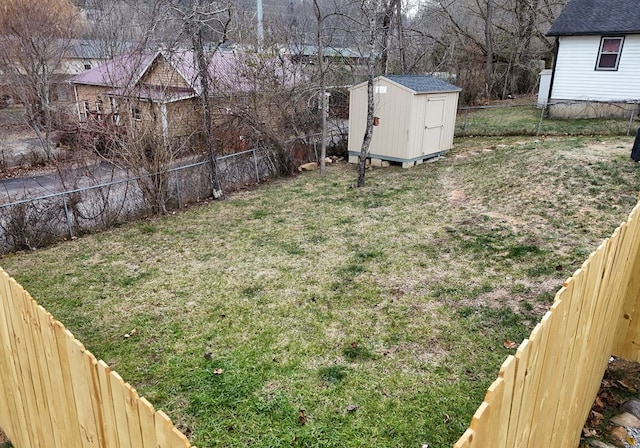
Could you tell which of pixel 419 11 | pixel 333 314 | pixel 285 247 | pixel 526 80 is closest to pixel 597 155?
pixel 285 247

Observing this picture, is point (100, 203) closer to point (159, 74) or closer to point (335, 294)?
point (335, 294)

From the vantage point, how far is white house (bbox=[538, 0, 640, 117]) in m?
15.8

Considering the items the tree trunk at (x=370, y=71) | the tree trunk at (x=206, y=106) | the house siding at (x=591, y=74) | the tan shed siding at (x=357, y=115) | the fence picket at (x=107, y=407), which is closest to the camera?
the fence picket at (x=107, y=407)

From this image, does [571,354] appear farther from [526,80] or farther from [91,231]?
[526,80]

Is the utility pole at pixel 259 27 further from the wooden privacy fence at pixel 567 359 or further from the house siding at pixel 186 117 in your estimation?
the wooden privacy fence at pixel 567 359

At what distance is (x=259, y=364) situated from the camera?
4.11 metres

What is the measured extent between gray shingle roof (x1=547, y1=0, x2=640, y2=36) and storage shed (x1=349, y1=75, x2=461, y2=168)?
298 inches

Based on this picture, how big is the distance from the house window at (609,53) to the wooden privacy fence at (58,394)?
19.5 m

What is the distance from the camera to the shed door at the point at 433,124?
39.4ft

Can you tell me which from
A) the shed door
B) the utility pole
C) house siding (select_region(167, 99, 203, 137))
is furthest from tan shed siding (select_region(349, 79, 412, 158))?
house siding (select_region(167, 99, 203, 137))

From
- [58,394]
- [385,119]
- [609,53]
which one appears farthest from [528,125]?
[58,394]

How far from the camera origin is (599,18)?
651 inches

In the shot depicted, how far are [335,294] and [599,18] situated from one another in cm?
1741

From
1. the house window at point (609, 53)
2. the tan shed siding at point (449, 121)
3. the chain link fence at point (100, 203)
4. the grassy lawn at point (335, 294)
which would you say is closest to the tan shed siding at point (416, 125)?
the tan shed siding at point (449, 121)
